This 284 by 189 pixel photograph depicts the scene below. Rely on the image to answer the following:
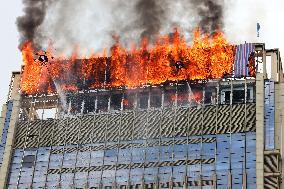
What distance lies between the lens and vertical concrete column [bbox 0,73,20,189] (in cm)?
11559

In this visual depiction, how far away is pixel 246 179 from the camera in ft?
332

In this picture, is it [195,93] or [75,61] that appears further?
[75,61]

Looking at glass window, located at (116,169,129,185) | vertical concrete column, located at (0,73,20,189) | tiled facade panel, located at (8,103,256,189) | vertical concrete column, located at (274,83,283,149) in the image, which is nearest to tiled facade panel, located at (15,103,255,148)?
tiled facade panel, located at (8,103,256,189)

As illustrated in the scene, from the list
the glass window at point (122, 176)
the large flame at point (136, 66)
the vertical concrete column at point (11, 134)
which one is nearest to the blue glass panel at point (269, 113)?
the large flame at point (136, 66)

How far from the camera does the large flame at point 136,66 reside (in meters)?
118

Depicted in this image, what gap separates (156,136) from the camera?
110 meters

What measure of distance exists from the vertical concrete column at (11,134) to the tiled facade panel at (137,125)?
1.01m

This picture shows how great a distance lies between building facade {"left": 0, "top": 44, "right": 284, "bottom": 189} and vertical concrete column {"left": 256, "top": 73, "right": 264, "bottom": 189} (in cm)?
15

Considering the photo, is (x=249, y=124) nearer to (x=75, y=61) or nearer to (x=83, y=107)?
(x=83, y=107)

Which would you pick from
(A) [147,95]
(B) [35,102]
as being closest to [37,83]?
(B) [35,102]

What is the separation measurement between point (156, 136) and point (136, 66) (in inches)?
675

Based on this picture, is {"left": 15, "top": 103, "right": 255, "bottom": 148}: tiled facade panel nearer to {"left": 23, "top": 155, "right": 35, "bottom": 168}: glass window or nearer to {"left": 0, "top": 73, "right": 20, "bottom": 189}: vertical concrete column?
{"left": 0, "top": 73, "right": 20, "bottom": 189}: vertical concrete column

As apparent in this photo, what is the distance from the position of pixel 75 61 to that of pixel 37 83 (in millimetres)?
7792

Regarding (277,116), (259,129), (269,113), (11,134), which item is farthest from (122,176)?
(277,116)
